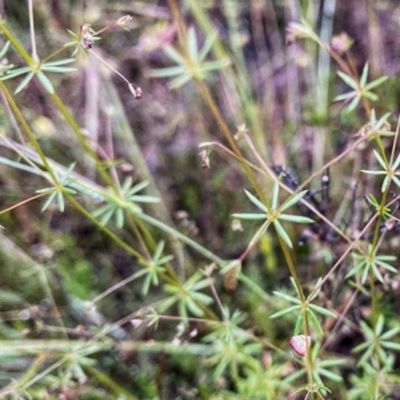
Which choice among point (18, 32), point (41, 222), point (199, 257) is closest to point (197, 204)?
point (199, 257)

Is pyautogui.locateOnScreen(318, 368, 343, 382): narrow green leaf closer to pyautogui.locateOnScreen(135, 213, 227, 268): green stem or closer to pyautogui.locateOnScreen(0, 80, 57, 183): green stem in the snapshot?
pyautogui.locateOnScreen(135, 213, 227, 268): green stem

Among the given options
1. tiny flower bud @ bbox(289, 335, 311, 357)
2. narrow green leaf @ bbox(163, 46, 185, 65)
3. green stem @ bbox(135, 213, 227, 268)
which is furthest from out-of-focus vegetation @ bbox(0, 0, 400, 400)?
tiny flower bud @ bbox(289, 335, 311, 357)

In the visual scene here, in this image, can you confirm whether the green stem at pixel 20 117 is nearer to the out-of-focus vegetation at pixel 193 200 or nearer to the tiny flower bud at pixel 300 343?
the out-of-focus vegetation at pixel 193 200

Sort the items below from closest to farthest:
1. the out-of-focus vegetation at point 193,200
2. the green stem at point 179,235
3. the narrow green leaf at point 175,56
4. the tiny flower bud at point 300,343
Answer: the tiny flower bud at point 300,343 → the narrow green leaf at point 175,56 → the green stem at point 179,235 → the out-of-focus vegetation at point 193,200

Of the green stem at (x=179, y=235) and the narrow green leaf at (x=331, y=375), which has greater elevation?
the green stem at (x=179, y=235)

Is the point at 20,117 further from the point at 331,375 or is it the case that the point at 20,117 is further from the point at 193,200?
the point at 193,200

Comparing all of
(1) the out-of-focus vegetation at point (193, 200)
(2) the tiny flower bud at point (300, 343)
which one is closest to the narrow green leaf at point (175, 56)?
(1) the out-of-focus vegetation at point (193, 200)

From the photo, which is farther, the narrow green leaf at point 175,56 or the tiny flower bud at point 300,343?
the narrow green leaf at point 175,56

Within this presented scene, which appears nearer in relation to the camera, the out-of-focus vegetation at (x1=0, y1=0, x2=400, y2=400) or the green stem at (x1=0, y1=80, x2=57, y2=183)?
the green stem at (x1=0, y1=80, x2=57, y2=183)

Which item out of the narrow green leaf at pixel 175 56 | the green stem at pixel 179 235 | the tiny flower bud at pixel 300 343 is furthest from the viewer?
the green stem at pixel 179 235

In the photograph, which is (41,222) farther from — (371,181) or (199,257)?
(371,181)
